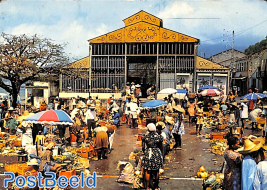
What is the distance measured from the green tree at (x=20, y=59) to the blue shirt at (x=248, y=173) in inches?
567

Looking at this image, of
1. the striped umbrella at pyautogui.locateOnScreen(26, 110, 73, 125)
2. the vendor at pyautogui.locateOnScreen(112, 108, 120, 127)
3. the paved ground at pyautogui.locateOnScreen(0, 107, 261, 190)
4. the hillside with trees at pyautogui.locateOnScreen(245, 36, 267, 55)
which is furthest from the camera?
the hillside with trees at pyautogui.locateOnScreen(245, 36, 267, 55)

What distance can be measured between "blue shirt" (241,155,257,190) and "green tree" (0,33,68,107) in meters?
14.4

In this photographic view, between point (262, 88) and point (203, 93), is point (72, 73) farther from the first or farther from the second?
point (262, 88)

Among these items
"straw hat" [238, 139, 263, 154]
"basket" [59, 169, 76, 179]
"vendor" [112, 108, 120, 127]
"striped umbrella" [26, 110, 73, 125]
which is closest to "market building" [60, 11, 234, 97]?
"vendor" [112, 108, 120, 127]

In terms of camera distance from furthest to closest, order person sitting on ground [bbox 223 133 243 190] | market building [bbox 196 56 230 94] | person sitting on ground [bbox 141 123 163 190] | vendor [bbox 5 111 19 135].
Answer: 1. market building [bbox 196 56 230 94]
2. vendor [bbox 5 111 19 135]
3. person sitting on ground [bbox 141 123 163 190]
4. person sitting on ground [bbox 223 133 243 190]

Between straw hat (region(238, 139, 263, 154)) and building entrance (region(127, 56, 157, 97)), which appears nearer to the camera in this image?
straw hat (region(238, 139, 263, 154))

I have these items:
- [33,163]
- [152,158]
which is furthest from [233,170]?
[33,163]

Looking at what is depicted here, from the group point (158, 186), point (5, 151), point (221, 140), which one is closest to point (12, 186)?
point (158, 186)

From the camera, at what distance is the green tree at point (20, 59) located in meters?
16.8

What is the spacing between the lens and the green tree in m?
16.8

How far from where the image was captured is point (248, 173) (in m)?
4.99

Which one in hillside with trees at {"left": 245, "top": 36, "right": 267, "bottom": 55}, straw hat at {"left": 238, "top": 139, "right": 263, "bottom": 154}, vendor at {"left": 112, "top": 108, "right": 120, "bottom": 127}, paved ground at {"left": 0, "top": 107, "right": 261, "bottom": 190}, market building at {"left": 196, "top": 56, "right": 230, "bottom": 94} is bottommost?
paved ground at {"left": 0, "top": 107, "right": 261, "bottom": 190}

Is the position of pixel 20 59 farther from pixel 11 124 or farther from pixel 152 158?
pixel 152 158

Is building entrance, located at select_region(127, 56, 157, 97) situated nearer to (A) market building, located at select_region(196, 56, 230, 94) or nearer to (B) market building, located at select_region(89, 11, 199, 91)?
(B) market building, located at select_region(89, 11, 199, 91)
